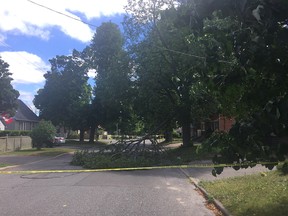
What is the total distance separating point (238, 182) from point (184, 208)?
3.67 metres

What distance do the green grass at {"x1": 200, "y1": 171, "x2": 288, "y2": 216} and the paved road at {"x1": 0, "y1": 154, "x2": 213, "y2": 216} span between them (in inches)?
24.0

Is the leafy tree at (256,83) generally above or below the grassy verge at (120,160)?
above

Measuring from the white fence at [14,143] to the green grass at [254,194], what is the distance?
26661 millimetres

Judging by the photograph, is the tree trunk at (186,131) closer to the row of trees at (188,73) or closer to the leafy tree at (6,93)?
the row of trees at (188,73)

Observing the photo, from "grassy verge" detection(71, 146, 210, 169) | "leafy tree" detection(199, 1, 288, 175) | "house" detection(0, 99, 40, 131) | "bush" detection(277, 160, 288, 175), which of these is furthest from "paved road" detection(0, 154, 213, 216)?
"house" detection(0, 99, 40, 131)

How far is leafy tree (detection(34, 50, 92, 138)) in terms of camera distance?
209 feet

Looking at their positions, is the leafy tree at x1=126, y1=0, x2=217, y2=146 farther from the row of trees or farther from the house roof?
the house roof

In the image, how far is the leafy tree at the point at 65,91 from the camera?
6359 cm

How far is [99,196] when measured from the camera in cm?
1184

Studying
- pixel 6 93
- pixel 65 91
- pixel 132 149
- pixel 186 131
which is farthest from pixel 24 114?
pixel 132 149

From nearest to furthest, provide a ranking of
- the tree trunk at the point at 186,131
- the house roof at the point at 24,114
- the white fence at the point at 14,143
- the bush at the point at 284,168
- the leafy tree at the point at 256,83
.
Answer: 1. the leafy tree at the point at 256,83
2. the bush at the point at 284,168
3. the tree trunk at the point at 186,131
4. the white fence at the point at 14,143
5. the house roof at the point at 24,114

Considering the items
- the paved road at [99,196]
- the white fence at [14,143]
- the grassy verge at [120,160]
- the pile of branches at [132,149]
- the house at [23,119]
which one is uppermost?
the house at [23,119]

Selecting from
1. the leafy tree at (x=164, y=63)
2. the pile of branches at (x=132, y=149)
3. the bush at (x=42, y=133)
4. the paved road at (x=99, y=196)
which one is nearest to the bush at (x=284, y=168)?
the paved road at (x=99, y=196)

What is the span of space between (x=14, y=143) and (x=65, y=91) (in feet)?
81.1
